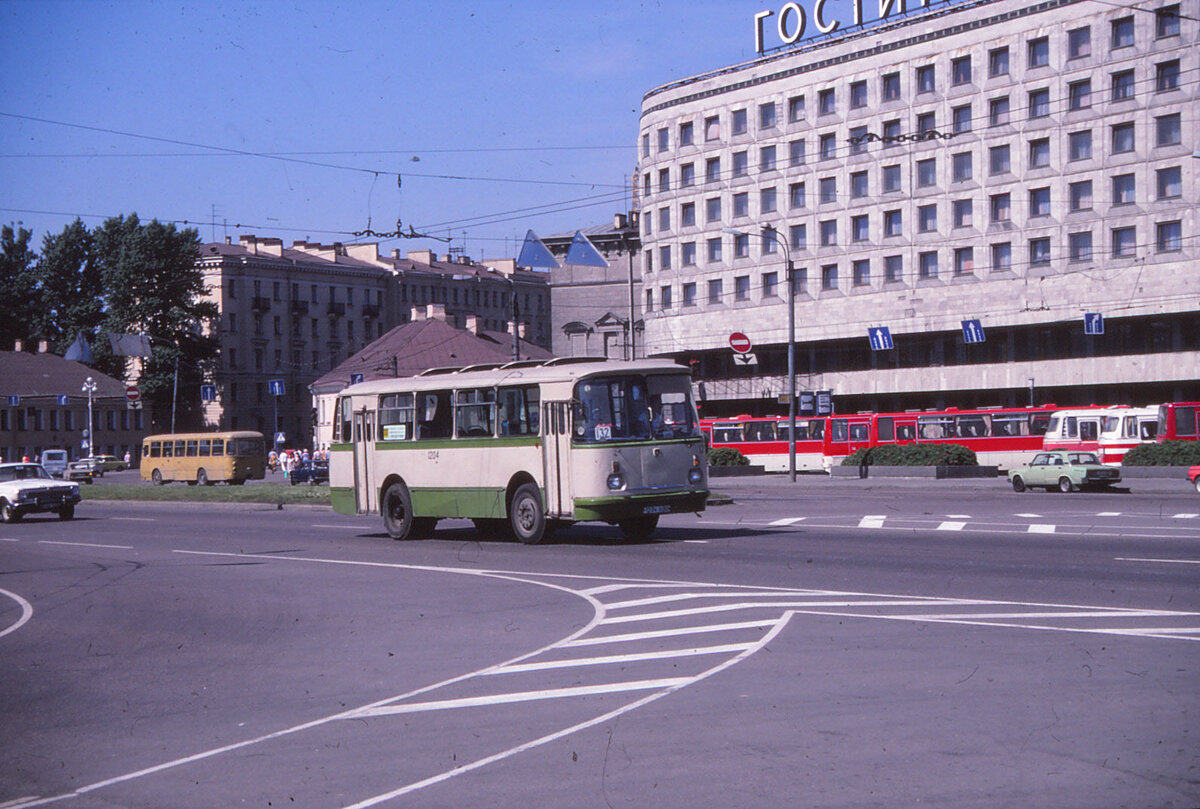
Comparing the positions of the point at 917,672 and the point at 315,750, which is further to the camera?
the point at 917,672

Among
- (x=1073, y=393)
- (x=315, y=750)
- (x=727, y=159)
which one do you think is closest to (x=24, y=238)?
(x=727, y=159)

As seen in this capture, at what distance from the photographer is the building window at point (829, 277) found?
7281cm

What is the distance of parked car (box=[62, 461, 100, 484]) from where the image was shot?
76750mm

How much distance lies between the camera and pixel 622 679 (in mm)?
9672

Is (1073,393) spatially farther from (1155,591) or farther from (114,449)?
(114,449)

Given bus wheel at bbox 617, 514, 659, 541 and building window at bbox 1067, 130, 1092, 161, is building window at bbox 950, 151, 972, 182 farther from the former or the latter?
bus wheel at bbox 617, 514, 659, 541

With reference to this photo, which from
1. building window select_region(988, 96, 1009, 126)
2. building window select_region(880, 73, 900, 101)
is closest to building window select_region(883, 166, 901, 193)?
building window select_region(880, 73, 900, 101)

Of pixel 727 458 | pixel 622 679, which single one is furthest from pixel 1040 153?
pixel 622 679

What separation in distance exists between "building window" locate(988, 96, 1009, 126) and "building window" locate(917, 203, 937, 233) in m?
5.02

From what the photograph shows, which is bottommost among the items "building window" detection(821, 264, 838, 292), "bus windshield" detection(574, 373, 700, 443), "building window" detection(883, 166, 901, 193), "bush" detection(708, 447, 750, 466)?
"bush" detection(708, 447, 750, 466)

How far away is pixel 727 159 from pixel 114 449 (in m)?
60.3

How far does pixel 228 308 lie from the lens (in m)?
109

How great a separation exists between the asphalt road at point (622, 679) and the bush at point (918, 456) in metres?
27.2

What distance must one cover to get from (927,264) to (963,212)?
3.16 metres
